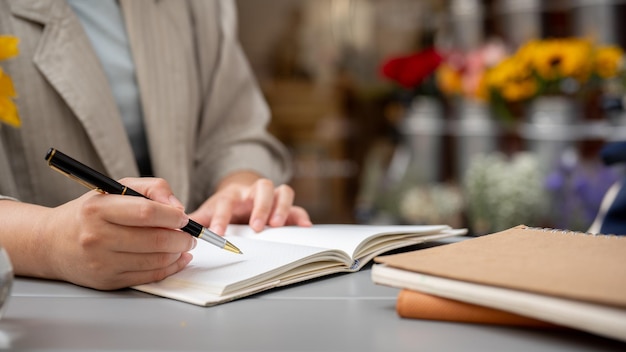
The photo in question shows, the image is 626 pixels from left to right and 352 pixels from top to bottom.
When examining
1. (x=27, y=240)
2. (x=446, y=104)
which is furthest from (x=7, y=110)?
(x=446, y=104)

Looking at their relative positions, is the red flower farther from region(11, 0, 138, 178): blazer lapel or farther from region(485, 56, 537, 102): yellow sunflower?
region(11, 0, 138, 178): blazer lapel

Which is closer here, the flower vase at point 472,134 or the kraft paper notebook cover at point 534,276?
the kraft paper notebook cover at point 534,276

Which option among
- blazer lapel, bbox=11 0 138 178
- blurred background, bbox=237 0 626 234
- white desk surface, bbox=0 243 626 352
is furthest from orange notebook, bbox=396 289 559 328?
blurred background, bbox=237 0 626 234

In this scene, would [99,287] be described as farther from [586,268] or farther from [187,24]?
[187,24]

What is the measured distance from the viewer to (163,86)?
123 centimetres

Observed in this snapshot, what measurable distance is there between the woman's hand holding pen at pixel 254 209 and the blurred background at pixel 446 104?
90 cm

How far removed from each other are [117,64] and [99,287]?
568mm

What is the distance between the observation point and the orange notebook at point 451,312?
57cm

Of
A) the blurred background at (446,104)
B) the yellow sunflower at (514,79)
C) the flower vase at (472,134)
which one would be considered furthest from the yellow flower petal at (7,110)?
the flower vase at (472,134)

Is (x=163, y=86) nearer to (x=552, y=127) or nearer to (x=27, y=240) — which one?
(x=27, y=240)

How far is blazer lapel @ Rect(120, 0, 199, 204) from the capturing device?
47.6 inches

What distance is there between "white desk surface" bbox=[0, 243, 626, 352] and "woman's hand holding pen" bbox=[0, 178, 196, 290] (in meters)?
0.02

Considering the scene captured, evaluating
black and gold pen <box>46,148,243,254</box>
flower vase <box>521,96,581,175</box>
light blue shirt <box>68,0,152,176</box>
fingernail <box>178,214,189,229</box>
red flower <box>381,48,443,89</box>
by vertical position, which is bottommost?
fingernail <box>178,214,189,229</box>

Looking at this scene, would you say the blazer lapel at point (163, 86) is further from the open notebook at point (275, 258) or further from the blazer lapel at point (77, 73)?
the open notebook at point (275, 258)
